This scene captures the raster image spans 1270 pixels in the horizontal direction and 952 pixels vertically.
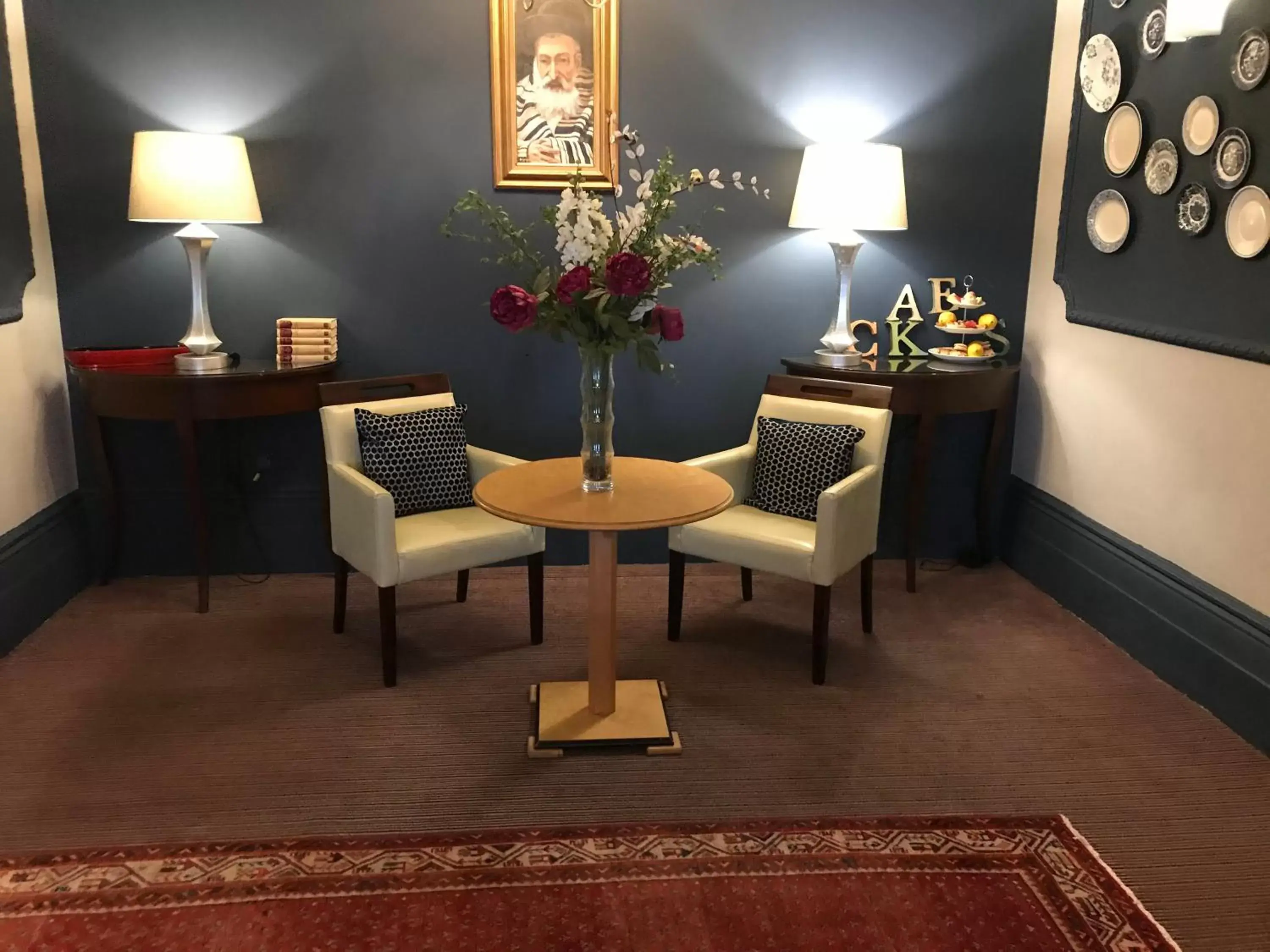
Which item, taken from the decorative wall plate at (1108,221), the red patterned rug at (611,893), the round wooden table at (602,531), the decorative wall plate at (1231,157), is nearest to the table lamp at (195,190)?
the round wooden table at (602,531)

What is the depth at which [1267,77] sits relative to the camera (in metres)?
2.66

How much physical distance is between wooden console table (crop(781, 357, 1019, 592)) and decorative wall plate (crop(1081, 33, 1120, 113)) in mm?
983

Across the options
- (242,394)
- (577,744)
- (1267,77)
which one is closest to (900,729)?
(577,744)

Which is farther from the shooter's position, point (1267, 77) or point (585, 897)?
point (1267, 77)

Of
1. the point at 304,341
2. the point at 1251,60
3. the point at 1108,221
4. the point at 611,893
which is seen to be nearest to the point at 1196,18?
the point at 1251,60

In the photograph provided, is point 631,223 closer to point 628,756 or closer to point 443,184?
point 628,756

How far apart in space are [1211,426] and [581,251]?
1.99m

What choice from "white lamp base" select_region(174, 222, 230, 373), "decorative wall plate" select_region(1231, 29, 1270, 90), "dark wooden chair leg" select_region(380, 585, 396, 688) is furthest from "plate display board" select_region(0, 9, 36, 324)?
"decorative wall plate" select_region(1231, 29, 1270, 90)

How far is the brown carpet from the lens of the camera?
2.32 metres

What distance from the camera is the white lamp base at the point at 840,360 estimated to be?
369 cm

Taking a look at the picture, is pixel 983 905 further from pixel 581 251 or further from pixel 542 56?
pixel 542 56

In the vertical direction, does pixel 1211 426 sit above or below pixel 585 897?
above

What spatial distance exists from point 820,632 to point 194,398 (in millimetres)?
2224

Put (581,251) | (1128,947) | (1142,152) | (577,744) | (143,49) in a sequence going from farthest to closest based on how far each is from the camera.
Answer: (143,49) → (1142,152) → (577,744) → (581,251) → (1128,947)
